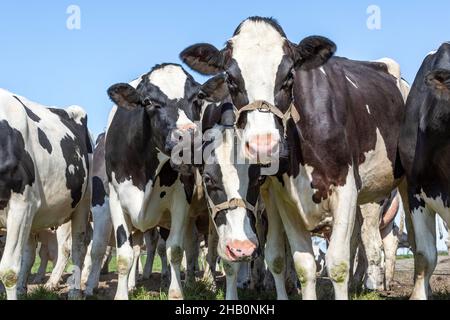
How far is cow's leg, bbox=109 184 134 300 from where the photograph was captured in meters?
9.25

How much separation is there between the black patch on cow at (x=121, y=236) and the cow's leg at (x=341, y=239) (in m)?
2.88

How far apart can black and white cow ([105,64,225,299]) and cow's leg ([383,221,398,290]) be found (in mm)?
4061

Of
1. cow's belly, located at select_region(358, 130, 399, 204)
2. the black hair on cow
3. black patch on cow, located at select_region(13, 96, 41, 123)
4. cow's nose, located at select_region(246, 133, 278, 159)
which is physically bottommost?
cow's belly, located at select_region(358, 130, 399, 204)

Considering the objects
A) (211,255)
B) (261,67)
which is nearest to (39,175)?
(211,255)

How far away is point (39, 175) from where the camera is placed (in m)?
9.94

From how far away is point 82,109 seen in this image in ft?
42.1

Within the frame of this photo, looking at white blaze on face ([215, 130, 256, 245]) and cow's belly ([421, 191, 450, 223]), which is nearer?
white blaze on face ([215, 130, 256, 245])

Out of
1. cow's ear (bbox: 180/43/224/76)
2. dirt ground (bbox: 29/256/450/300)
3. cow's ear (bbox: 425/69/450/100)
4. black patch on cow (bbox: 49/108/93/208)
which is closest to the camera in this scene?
cow's ear (bbox: 425/69/450/100)

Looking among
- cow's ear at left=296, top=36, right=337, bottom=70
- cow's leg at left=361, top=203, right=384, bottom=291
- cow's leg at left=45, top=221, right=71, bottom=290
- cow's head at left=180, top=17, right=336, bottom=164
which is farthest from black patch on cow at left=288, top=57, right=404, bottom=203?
cow's leg at left=45, top=221, right=71, bottom=290

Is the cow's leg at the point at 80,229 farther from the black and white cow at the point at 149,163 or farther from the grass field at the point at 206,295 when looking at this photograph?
the black and white cow at the point at 149,163

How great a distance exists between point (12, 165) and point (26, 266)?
317cm

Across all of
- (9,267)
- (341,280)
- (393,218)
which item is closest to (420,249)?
(341,280)

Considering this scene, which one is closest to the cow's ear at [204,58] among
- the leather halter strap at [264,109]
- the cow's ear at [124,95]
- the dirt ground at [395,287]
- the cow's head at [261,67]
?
the cow's head at [261,67]

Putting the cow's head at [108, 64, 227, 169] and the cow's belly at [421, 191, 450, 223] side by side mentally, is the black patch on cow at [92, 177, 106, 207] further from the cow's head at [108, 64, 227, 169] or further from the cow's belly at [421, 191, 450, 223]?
the cow's belly at [421, 191, 450, 223]
